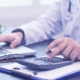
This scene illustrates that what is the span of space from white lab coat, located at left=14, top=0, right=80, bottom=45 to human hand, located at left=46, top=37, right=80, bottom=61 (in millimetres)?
317

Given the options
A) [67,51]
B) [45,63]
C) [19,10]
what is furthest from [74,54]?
[19,10]

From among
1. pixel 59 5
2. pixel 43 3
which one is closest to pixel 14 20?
pixel 43 3

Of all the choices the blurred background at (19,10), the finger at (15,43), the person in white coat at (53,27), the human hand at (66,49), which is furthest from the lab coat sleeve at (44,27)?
the blurred background at (19,10)

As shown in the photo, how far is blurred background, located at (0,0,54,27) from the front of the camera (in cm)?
209

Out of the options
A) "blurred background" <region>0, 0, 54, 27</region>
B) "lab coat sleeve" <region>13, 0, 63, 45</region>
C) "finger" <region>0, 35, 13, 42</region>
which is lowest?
"finger" <region>0, 35, 13, 42</region>

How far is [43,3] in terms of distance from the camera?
233cm

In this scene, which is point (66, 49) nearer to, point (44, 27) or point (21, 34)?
point (21, 34)

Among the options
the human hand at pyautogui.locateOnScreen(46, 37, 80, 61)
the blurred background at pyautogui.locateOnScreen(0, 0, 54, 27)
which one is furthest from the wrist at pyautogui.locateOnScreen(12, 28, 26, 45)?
the blurred background at pyautogui.locateOnScreen(0, 0, 54, 27)

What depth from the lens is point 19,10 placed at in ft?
7.09

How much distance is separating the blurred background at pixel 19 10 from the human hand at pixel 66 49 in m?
1.21

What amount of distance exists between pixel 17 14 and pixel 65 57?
131cm

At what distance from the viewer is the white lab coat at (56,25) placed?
51.3 inches

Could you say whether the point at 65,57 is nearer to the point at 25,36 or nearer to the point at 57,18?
the point at 25,36

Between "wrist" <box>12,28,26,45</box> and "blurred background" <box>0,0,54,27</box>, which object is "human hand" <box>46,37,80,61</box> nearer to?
"wrist" <box>12,28,26,45</box>
